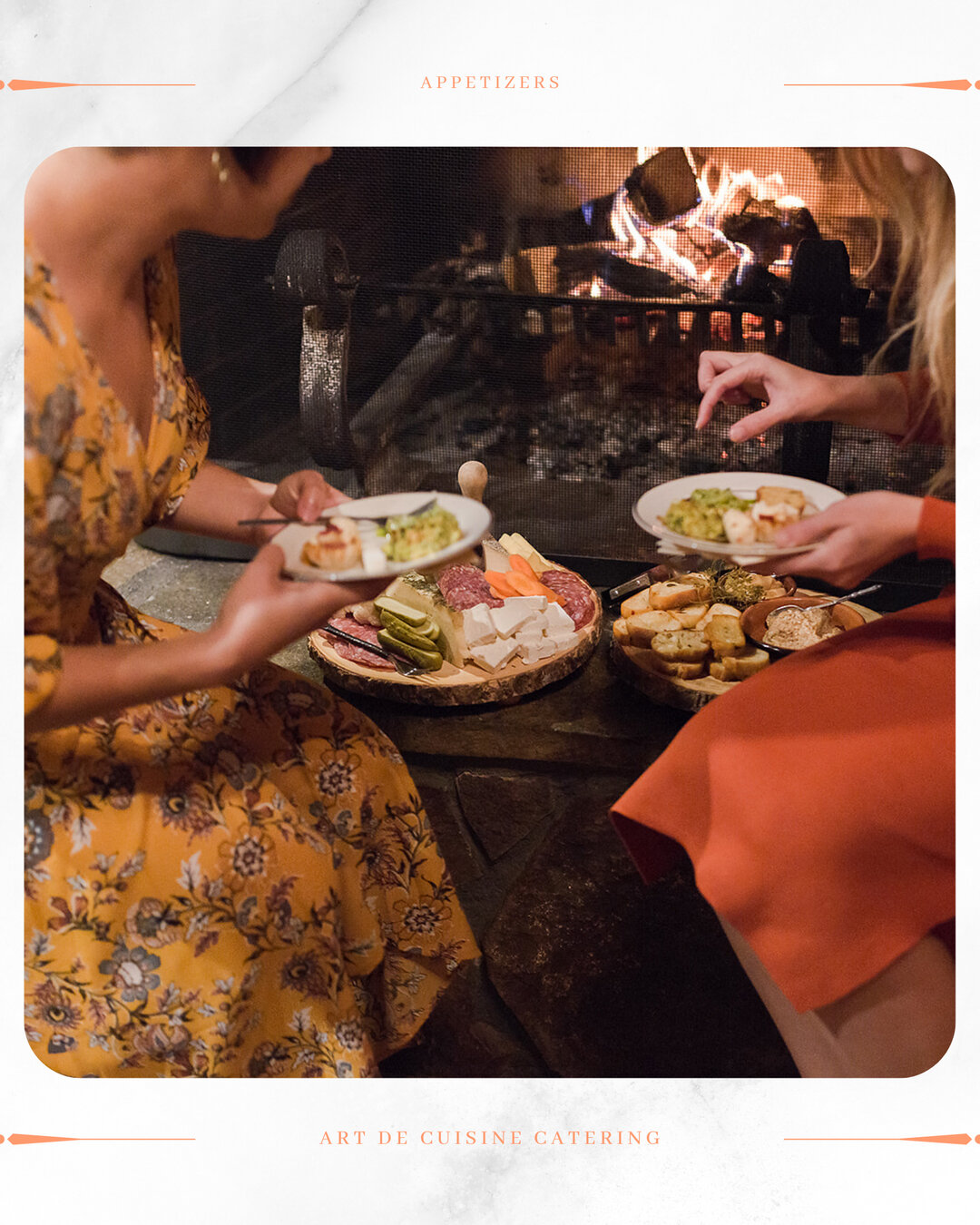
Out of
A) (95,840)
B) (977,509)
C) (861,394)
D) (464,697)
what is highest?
(861,394)

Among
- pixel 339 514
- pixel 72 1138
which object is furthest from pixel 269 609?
pixel 72 1138

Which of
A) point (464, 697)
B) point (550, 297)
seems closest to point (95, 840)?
point (464, 697)

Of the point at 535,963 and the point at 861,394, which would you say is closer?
the point at 861,394

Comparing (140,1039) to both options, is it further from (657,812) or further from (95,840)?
(657,812)

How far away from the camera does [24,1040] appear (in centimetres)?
127

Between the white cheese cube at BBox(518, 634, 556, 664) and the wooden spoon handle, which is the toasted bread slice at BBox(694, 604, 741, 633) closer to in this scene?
the white cheese cube at BBox(518, 634, 556, 664)

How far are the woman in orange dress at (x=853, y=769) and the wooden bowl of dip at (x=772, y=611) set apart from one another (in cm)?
3

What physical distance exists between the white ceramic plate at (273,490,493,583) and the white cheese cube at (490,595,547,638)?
0.30 feet

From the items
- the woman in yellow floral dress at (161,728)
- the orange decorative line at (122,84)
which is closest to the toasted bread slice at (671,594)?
the woman in yellow floral dress at (161,728)

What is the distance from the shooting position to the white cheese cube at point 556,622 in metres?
1.27

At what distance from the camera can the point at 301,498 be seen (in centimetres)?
119

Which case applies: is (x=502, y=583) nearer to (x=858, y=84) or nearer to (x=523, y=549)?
(x=523, y=549)

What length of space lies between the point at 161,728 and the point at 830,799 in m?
0.70

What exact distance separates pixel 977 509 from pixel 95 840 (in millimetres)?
1007
